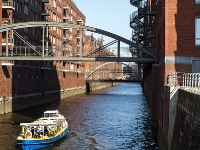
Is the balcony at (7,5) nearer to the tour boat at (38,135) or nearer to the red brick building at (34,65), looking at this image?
the red brick building at (34,65)

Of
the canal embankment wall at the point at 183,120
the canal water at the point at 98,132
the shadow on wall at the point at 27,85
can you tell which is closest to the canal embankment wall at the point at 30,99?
the shadow on wall at the point at 27,85

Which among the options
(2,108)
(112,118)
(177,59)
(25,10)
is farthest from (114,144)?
(25,10)

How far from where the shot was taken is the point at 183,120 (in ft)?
51.0

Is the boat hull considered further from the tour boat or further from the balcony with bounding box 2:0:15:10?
the balcony with bounding box 2:0:15:10

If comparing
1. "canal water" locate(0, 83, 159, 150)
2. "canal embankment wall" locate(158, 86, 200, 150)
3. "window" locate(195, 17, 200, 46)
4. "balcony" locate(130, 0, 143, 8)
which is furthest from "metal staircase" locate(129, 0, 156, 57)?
"canal embankment wall" locate(158, 86, 200, 150)

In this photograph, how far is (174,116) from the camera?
18672 mm

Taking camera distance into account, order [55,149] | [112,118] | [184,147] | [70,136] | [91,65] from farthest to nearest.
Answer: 1. [91,65]
2. [112,118]
3. [70,136]
4. [55,149]
5. [184,147]

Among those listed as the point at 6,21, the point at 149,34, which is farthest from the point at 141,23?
the point at 6,21

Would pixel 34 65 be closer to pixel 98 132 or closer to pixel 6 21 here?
pixel 6 21

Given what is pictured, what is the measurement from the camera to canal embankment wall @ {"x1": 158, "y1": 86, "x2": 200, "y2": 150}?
1278cm

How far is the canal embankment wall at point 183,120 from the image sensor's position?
41.9ft

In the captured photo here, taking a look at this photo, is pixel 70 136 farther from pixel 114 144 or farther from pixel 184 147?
pixel 184 147

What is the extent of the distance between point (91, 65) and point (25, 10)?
66870 mm

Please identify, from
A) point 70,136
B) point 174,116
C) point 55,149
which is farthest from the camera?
point 70,136
